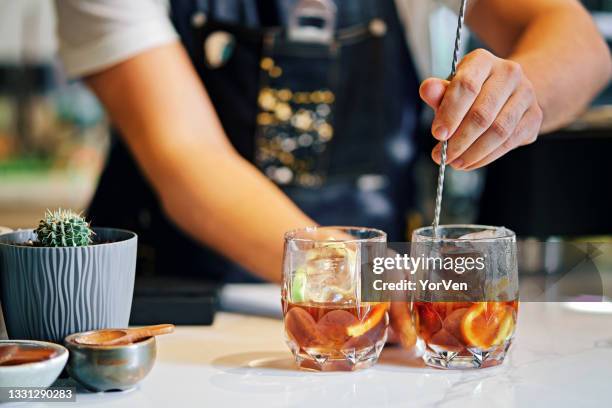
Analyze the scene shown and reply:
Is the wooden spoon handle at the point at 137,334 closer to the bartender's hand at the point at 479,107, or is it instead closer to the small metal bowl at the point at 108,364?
the small metal bowl at the point at 108,364

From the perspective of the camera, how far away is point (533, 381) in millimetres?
917

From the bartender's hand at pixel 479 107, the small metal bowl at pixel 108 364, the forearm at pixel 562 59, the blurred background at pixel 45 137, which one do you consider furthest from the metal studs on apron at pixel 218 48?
the blurred background at pixel 45 137

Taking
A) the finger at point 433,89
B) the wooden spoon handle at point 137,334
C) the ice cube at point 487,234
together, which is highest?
the finger at point 433,89

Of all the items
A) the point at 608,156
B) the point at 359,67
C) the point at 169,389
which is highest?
the point at 359,67

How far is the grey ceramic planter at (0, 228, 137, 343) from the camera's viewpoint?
2.89 feet

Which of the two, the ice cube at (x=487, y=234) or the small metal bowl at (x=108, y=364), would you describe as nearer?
the small metal bowl at (x=108, y=364)

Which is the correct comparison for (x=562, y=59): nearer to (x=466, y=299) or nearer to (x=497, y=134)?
(x=497, y=134)

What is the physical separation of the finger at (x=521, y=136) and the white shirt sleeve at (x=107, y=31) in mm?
769

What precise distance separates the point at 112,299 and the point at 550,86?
625 millimetres

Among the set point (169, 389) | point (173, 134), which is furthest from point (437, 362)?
point (173, 134)

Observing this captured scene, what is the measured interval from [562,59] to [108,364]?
2.47 feet

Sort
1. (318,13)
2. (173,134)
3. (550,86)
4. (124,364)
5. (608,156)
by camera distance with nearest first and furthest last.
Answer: (124,364), (550,86), (173,134), (318,13), (608,156)

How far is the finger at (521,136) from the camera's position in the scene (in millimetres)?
963

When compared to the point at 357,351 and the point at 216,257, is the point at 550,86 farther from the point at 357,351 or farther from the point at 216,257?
the point at 216,257
